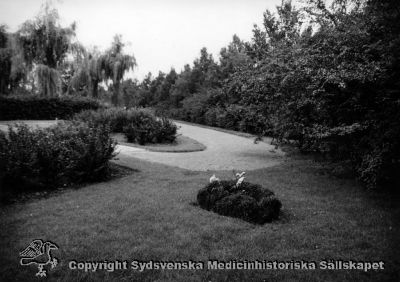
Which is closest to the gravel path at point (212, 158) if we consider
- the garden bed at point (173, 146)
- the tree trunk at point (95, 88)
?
the garden bed at point (173, 146)

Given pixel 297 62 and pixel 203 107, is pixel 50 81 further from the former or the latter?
pixel 297 62

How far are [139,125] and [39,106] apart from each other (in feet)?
43.6

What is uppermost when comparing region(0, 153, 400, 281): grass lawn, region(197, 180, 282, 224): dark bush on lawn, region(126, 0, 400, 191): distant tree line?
region(126, 0, 400, 191): distant tree line

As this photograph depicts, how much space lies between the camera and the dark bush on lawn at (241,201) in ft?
18.2

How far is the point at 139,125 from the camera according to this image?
17.1 meters

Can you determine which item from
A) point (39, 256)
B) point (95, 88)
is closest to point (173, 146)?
point (39, 256)

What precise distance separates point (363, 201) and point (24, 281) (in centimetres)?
603

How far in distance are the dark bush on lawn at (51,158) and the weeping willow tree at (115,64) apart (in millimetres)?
24702

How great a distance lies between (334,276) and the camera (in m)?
3.89

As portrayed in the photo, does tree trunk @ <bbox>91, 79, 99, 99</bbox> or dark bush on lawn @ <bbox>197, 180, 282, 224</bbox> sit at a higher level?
tree trunk @ <bbox>91, 79, 99, 99</bbox>

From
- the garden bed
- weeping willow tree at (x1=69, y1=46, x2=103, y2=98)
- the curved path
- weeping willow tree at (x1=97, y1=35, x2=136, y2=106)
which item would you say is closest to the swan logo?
the curved path

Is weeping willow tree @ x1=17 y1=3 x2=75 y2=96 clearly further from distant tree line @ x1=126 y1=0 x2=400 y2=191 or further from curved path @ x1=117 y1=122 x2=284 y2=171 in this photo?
distant tree line @ x1=126 y1=0 x2=400 y2=191

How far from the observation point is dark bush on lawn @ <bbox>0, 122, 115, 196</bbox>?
729cm

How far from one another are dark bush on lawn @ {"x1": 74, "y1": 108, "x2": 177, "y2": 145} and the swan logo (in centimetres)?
1006
